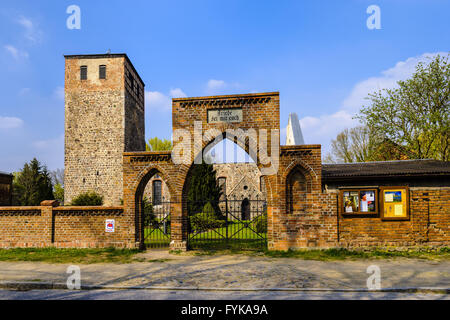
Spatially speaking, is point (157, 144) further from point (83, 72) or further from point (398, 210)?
point (398, 210)

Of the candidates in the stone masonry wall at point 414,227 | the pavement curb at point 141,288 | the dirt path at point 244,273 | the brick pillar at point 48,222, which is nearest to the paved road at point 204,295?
the pavement curb at point 141,288

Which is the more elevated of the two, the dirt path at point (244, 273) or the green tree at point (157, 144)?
the green tree at point (157, 144)

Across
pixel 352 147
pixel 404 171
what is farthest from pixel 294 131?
pixel 404 171

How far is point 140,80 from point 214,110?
26.5m

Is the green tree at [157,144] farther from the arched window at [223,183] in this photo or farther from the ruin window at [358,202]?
the ruin window at [358,202]

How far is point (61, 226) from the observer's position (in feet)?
38.1

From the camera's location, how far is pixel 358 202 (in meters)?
10.6

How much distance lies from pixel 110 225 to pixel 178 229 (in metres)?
2.78

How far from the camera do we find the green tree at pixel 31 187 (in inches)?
1088

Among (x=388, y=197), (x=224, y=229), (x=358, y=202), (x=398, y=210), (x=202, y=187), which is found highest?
(x=388, y=197)

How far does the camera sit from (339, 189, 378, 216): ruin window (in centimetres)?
1053

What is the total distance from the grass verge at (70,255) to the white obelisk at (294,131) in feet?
115

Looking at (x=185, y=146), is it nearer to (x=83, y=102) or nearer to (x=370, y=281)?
(x=370, y=281)

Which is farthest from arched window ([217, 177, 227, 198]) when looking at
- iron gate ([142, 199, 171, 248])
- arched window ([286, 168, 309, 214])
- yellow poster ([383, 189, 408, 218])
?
yellow poster ([383, 189, 408, 218])
